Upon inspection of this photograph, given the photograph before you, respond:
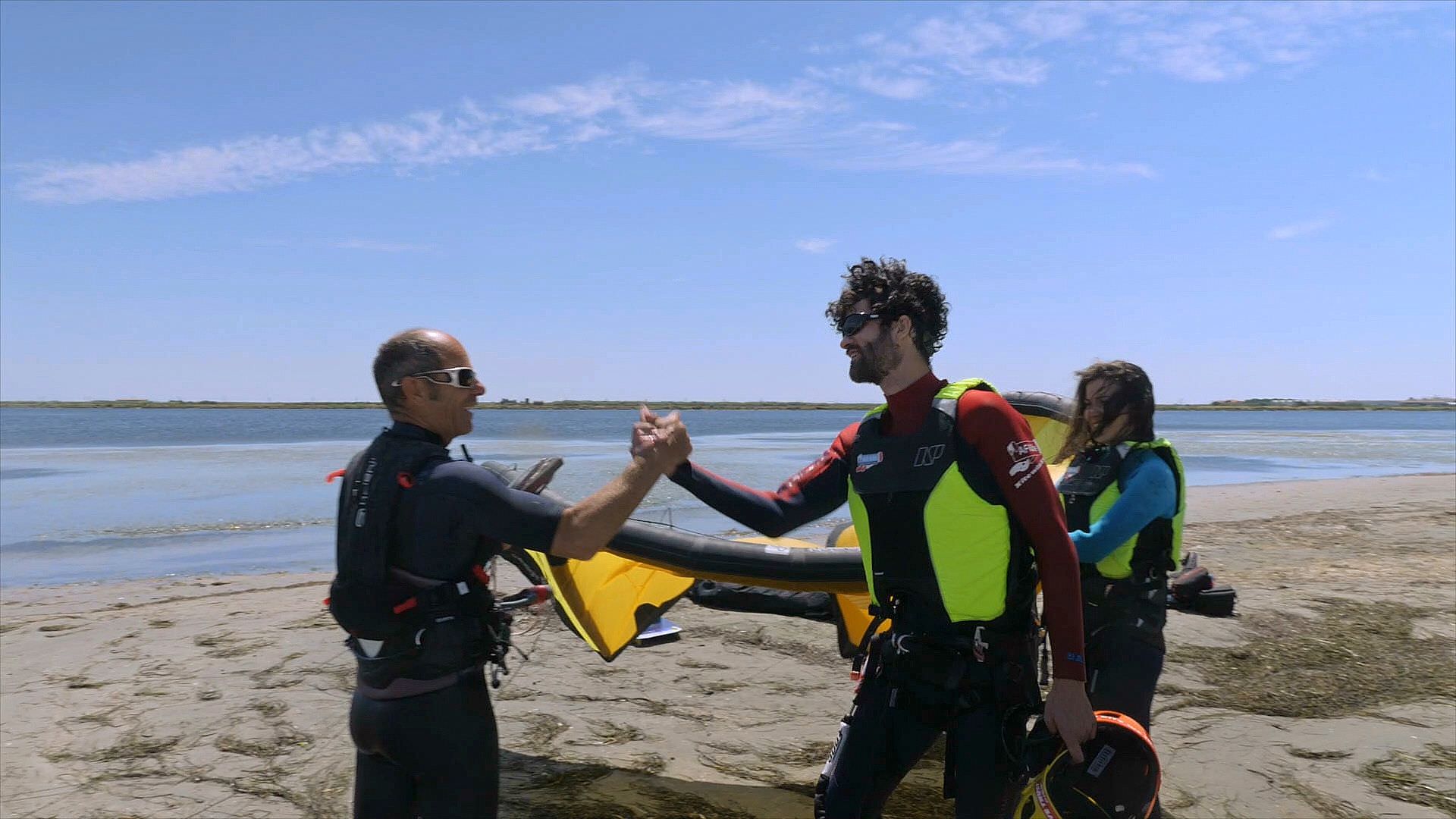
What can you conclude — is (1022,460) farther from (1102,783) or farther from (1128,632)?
(1128,632)

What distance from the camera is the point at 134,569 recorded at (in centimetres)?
1166

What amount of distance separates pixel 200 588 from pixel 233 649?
11.5ft

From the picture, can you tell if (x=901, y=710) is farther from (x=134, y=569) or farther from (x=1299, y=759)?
(x=134, y=569)

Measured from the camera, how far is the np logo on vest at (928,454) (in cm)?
279

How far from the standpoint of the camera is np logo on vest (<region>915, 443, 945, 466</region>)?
2.79m

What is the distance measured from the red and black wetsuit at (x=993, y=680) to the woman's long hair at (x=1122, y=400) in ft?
3.65

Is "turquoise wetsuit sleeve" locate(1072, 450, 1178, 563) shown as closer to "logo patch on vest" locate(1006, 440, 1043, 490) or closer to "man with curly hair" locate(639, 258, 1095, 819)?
"man with curly hair" locate(639, 258, 1095, 819)

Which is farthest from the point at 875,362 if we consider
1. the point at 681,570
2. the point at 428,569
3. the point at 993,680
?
the point at 681,570

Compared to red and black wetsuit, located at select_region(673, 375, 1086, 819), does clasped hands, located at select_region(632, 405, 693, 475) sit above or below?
above

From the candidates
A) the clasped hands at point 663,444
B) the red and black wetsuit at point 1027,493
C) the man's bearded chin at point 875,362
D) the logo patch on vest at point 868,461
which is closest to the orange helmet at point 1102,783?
the red and black wetsuit at point 1027,493

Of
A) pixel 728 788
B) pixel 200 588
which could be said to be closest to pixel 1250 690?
pixel 728 788

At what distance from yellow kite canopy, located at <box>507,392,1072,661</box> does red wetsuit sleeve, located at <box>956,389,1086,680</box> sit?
1.81 meters

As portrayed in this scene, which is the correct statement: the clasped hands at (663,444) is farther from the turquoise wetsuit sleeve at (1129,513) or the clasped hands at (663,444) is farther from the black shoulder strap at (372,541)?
the turquoise wetsuit sleeve at (1129,513)

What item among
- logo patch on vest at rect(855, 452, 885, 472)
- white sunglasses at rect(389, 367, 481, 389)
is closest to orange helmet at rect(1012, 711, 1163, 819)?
logo patch on vest at rect(855, 452, 885, 472)
